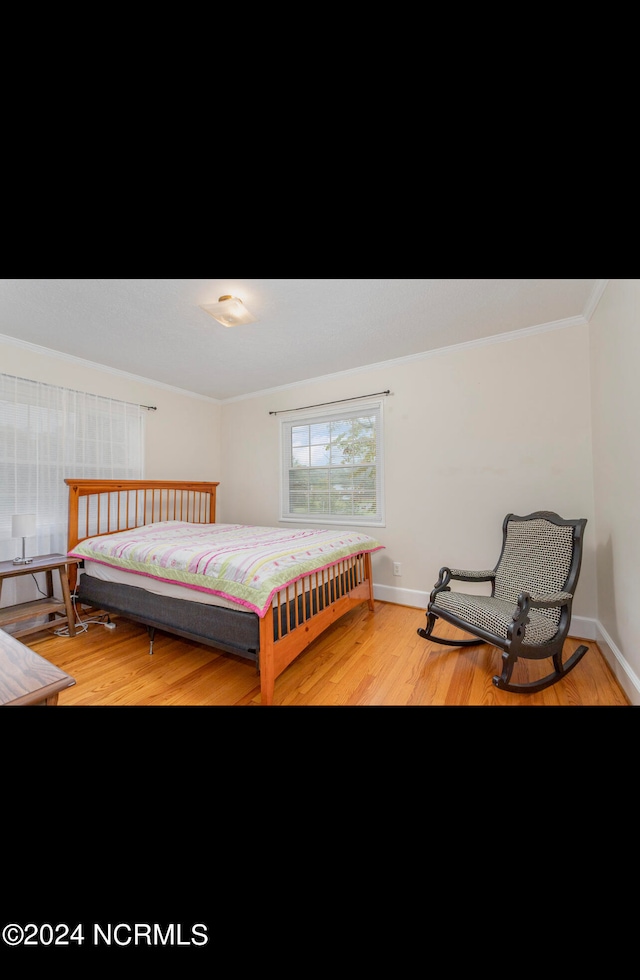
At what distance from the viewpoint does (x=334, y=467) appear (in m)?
3.54

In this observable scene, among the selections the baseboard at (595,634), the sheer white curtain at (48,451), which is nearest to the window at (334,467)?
the baseboard at (595,634)

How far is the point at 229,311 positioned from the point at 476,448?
2168mm

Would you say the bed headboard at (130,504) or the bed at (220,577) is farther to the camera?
the bed headboard at (130,504)

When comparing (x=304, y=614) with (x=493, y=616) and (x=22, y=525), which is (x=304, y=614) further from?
(x=22, y=525)

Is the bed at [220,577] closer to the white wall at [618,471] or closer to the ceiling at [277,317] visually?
the ceiling at [277,317]

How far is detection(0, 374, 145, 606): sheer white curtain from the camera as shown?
263cm

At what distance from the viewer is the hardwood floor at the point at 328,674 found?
1695mm

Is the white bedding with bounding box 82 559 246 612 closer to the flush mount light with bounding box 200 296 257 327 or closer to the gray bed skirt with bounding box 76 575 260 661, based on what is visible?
the gray bed skirt with bounding box 76 575 260 661

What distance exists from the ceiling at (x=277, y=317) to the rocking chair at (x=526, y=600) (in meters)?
1.47

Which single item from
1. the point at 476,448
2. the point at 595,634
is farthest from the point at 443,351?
the point at 595,634
